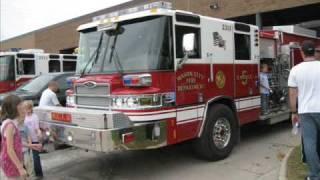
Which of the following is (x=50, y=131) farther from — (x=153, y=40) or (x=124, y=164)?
(x=153, y=40)

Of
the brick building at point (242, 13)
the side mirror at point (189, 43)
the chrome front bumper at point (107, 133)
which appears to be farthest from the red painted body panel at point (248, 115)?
the brick building at point (242, 13)

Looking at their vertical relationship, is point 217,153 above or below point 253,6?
below

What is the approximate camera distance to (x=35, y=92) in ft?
41.3

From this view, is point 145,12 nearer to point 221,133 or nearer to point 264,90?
point 221,133

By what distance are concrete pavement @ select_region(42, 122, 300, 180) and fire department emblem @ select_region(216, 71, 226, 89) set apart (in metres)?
1.37

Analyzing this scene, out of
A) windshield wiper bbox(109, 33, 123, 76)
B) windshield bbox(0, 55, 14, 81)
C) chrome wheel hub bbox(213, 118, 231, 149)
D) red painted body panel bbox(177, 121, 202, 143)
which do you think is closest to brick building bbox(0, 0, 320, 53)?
windshield bbox(0, 55, 14, 81)

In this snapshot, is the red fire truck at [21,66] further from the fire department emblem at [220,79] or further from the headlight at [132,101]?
the headlight at [132,101]

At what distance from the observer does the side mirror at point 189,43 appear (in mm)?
7594

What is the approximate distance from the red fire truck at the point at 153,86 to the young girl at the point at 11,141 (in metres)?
1.85

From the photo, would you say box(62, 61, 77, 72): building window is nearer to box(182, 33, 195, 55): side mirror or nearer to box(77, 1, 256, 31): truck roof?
box(77, 1, 256, 31): truck roof

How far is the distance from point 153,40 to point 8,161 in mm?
3243

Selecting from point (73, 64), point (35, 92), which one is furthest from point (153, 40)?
point (73, 64)

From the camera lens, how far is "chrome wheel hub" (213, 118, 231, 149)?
830 cm

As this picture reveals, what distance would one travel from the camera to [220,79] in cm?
848
